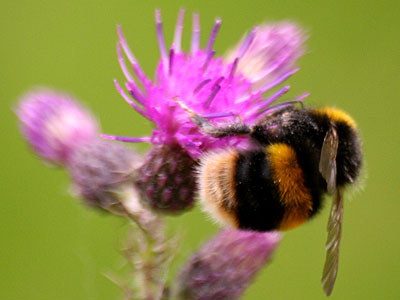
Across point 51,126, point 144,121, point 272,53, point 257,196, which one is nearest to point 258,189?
point 257,196

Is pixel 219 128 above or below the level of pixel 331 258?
above

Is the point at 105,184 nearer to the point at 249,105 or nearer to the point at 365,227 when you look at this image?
the point at 249,105

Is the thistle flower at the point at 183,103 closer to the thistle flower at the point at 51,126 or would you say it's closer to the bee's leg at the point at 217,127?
the bee's leg at the point at 217,127

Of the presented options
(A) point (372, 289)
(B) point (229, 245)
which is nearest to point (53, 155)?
(B) point (229, 245)

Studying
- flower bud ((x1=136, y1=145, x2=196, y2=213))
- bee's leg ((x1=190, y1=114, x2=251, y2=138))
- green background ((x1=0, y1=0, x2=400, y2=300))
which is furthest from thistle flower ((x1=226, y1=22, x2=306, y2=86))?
green background ((x1=0, y1=0, x2=400, y2=300))

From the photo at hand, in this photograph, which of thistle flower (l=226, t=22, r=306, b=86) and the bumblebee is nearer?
the bumblebee

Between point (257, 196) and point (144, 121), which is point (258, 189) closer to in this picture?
point (257, 196)

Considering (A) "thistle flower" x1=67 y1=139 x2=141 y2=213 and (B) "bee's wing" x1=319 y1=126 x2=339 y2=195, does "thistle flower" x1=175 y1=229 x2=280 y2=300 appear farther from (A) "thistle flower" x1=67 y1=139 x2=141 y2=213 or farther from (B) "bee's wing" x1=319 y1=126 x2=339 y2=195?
(B) "bee's wing" x1=319 y1=126 x2=339 y2=195
